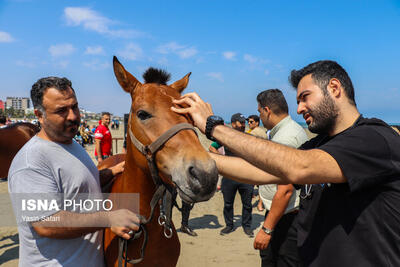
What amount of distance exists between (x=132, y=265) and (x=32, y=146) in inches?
46.0

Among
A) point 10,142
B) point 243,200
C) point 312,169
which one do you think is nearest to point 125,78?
point 312,169

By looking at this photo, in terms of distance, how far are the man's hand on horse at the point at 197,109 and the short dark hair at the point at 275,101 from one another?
1897mm

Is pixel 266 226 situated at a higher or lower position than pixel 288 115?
lower

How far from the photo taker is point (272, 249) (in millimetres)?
2959

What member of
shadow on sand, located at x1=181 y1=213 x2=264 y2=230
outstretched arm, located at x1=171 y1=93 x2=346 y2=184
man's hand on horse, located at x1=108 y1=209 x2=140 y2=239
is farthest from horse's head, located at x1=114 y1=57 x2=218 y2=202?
shadow on sand, located at x1=181 y1=213 x2=264 y2=230

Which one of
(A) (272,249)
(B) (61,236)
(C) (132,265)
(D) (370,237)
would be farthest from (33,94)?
(A) (272,249)

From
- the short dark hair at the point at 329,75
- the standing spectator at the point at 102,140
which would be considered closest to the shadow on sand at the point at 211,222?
the standing spectator at the point at 102,140

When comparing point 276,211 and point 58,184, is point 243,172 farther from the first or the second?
point 58,184

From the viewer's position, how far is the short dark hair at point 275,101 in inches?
136

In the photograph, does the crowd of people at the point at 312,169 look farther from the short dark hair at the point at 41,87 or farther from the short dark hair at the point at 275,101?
the short dark hair at the point at 275,101

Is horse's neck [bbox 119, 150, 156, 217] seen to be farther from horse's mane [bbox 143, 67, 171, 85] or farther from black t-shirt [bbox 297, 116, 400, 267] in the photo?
black t-shirt [bbox 297, 116, 400, 267]

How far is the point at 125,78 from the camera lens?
2188 mm

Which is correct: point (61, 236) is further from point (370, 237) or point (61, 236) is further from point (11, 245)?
point (11, 245)

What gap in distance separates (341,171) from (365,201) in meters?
0.25
